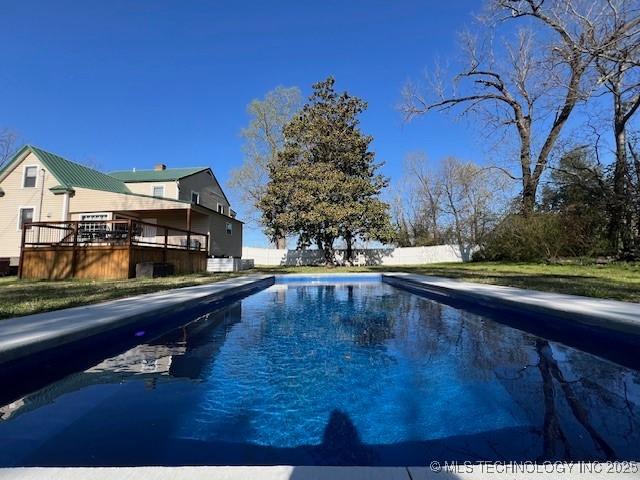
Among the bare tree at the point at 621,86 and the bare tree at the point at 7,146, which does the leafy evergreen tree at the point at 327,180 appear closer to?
the bare tree at the point at 621,86

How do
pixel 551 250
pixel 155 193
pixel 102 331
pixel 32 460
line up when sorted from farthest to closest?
pixel 155 193 < pixel 551 250 < pixel 102 331 < pixel 32 460

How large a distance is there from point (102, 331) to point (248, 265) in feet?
59.9

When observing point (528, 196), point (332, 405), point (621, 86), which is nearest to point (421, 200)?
point (528, 196)

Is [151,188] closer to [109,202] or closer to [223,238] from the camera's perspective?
[109,202]

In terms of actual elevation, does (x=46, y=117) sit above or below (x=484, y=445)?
above

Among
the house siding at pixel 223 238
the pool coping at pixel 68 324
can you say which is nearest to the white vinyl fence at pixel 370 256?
the house siding at pixel 223 238

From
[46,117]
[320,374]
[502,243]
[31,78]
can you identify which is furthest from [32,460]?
[46,117]

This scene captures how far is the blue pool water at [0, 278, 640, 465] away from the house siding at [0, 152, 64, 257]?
669 inches

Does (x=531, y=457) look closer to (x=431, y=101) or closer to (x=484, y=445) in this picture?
(x=484, y=445)

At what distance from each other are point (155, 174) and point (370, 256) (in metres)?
16.5

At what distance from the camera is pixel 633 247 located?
13.9 meters

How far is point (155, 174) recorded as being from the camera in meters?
22.4

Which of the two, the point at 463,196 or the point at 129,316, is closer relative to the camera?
the point at 129,316

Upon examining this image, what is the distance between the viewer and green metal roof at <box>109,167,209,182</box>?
21.3m
